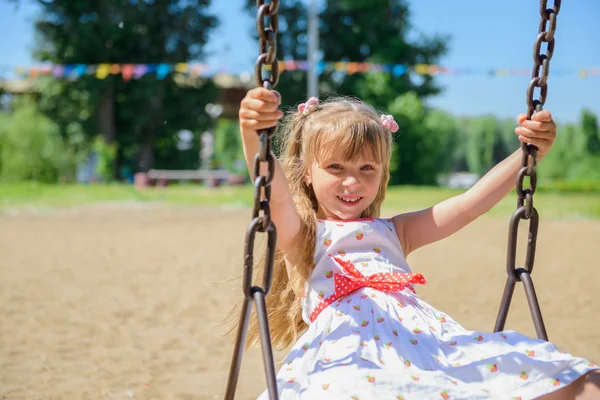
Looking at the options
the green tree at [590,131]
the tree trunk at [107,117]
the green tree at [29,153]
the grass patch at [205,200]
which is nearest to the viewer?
the grass patch at [205,200]

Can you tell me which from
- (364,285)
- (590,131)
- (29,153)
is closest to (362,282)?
(364,285)

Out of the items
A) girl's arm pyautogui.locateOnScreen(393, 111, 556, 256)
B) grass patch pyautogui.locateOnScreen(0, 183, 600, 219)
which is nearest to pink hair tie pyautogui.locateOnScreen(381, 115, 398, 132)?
girl's arm pyautogui.locateOnScreen(393, 111, 556, 256)

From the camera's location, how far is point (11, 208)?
12.5m

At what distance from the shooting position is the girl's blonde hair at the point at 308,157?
7.23 ft

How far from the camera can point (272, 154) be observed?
1.76 metres

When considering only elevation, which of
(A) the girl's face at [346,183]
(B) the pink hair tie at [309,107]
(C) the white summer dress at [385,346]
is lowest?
(C) the white summer dress at [385,346]

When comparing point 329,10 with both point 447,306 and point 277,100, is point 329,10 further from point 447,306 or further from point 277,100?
point 277,100

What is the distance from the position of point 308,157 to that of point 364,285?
483 millimetres

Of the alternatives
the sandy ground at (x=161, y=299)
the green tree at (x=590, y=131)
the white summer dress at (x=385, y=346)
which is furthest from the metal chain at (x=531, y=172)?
the green tree at (x=590, y=131)

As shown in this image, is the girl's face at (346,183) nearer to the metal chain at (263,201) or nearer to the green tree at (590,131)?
the metal chain at (263,201)

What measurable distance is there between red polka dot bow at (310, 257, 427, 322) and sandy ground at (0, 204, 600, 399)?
105cm

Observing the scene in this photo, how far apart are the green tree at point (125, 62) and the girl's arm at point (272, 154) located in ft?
71.7

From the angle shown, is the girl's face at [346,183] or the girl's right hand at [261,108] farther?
the girl's face at [346,183]

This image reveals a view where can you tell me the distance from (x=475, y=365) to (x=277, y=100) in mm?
874
